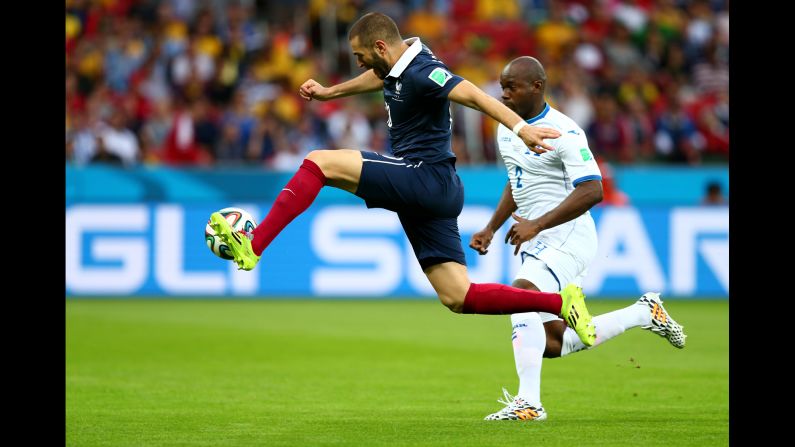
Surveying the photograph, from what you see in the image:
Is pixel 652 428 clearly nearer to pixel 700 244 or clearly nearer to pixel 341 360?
pixel 341 360

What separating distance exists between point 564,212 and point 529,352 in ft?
→ 3.06

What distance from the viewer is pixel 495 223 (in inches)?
325

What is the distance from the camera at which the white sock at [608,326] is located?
796cm

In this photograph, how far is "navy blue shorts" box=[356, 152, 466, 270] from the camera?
22.8ft

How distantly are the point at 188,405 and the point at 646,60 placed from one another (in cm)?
Result: 1619

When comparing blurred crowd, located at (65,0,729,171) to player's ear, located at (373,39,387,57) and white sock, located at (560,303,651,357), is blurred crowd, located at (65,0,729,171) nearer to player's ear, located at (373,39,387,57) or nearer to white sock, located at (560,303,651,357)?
white sock, located at (560,303,651,357)

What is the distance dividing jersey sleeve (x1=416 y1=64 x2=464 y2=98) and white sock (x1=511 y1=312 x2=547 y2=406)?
1595 mm

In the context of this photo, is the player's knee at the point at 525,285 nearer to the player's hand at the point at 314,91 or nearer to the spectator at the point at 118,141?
the player's hand at the point at 314,91

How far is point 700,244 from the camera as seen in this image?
17125mm

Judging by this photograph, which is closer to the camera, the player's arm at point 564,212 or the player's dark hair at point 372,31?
the player's dark hair at point 372,31

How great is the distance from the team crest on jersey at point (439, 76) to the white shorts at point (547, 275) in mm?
1560

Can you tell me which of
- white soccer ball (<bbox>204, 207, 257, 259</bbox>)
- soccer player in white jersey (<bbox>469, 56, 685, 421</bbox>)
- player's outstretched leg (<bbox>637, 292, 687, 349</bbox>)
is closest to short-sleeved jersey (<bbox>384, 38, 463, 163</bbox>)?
soccer player in white jersey (<bbox>469, 56, 685, 421</bbox>)

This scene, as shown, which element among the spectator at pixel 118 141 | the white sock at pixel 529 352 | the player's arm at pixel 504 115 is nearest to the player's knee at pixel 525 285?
the white sock at pixel 529 352

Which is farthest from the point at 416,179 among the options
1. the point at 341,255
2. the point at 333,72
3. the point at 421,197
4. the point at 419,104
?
the point at 333,72
